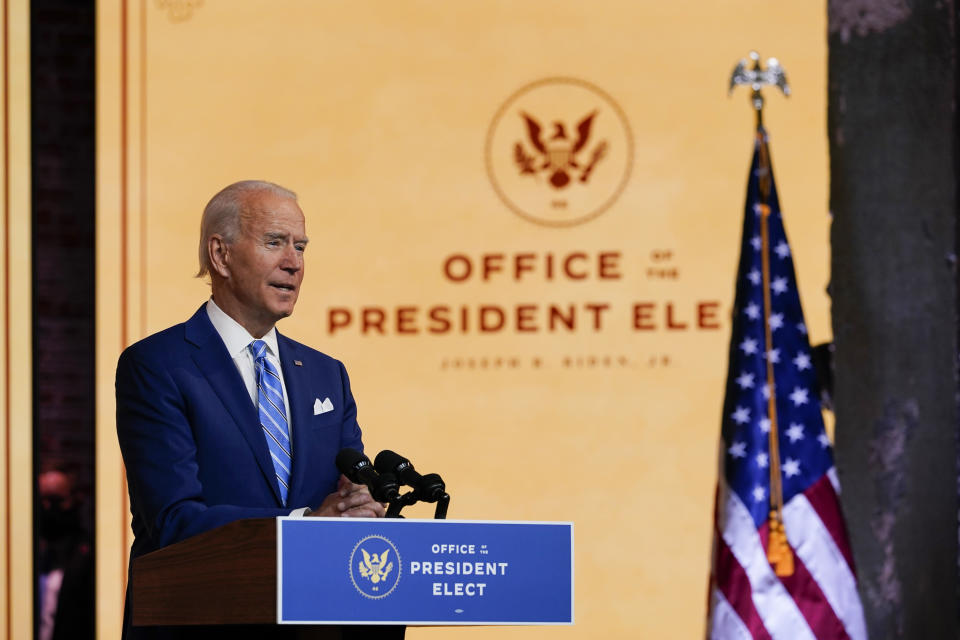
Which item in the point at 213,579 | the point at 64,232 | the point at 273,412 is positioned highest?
the point at 64,232

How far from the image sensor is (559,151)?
193 inches

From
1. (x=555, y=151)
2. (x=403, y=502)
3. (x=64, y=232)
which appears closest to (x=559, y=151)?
(x=555, y=151)

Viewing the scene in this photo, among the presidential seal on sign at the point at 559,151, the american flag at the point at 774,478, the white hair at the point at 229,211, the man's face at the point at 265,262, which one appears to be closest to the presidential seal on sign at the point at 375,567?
the man's face at the point at 265,262

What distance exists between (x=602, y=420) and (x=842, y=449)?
2.70 feet

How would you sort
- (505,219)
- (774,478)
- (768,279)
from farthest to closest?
1. (505,219)
2. (768,279)
3. (774,478)

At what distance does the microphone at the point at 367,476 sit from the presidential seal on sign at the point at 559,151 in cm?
278

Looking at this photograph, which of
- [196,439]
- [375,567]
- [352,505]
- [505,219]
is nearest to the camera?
[375,567]

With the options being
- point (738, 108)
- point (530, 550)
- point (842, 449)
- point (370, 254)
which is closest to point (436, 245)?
point (370, 254)

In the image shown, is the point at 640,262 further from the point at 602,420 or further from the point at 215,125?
the point at 215,125

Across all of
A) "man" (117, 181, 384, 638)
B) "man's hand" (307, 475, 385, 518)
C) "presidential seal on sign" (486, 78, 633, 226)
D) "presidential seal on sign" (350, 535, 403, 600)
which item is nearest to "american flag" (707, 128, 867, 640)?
"presidential seal on sign" (486, 78, 633, 226)

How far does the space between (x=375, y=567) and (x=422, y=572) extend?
0.23ft

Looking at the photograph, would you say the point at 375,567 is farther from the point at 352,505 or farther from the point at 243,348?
the point at 243,348

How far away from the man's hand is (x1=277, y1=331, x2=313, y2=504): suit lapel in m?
0.23

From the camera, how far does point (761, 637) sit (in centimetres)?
421
